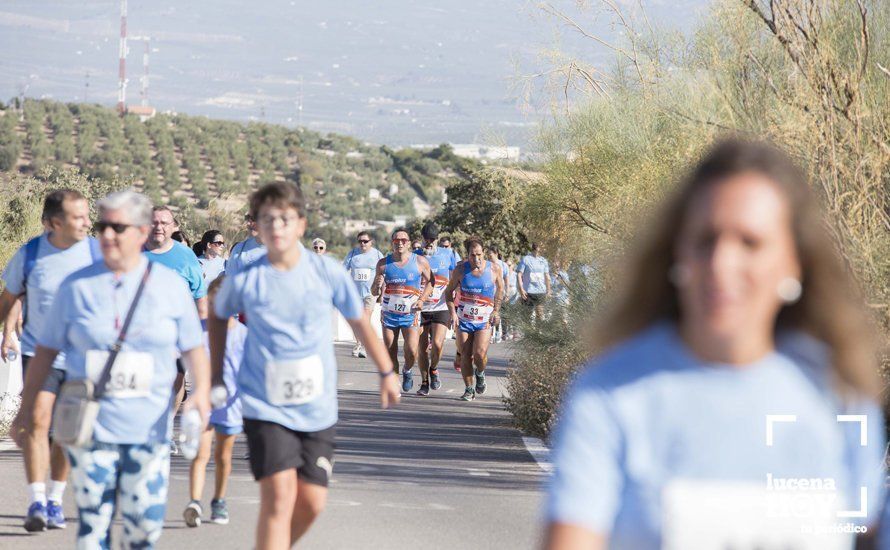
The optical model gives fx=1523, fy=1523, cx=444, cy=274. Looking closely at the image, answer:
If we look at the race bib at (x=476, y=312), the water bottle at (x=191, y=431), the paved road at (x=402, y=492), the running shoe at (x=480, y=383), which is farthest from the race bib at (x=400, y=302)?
the water bottle at (x=191, y=431)

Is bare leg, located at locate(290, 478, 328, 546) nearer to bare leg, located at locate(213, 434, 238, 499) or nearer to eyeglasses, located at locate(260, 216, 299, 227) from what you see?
eyeglasses, located at locate(260, 216, 299, 227)

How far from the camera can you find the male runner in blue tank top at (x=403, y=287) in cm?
1684

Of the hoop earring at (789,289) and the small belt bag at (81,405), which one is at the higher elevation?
the hoop earring at (789,289)

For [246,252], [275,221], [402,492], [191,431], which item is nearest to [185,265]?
[402,492]

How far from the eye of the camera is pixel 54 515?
27.1 ft

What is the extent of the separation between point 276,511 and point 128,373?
83 centimetres

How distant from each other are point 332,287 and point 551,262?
1005 centimetres

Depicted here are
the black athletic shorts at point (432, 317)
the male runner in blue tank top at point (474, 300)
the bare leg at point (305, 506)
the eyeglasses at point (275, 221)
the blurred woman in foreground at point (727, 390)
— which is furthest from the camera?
the black athletic shorts at point (432, 317)

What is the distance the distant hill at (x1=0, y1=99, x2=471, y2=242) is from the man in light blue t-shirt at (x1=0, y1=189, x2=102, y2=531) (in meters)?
64.0

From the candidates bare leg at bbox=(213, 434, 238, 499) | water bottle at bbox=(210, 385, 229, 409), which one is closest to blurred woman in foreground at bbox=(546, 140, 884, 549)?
water bottle at bbox=(210, 385, 229, 409)

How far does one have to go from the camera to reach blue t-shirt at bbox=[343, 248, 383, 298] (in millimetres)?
20062

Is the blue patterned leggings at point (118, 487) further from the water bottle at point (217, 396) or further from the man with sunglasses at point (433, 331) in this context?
the man with sunglasses at point (433, 331)

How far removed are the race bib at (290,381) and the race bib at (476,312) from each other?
33.5ft

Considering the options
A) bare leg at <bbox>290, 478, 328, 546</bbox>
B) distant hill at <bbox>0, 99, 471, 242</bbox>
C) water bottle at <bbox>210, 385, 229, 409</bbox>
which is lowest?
bare leg at <bbox>290, 478, 328, 546</bbox>
